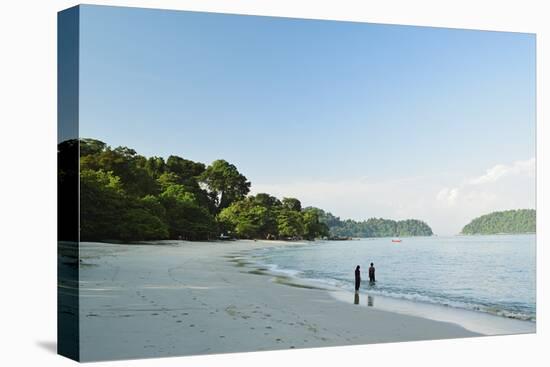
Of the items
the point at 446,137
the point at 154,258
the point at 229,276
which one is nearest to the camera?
the point at 154,258

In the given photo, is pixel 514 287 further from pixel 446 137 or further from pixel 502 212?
pixel 446 137

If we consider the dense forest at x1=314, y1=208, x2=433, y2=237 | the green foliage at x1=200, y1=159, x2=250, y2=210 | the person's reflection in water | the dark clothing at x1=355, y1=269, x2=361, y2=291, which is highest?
the green foliage at x1=200, y1=159, x2=250, y2=210

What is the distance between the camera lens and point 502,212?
50.3 feet

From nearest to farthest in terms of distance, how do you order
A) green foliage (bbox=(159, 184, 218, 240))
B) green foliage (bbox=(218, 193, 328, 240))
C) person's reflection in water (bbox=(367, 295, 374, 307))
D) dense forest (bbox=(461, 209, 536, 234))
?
1. green foliage (bbox=(159, 184, 218, 240))
2. green foliage (bbox=(218, 193, 328, 240))
3. person's reflection in water (bbox=(367, 295, 374, 307))
4. dense forest (bbox=(461, 209, 536, 234))

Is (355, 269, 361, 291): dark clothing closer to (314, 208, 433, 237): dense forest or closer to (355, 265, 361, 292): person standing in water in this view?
(355, 265, 361, 292): person standing in water

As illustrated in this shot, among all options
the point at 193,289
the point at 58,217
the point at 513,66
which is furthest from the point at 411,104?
the point at 58,217

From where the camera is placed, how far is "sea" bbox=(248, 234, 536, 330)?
14523 millimetres

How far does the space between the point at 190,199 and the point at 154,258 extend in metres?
1.26

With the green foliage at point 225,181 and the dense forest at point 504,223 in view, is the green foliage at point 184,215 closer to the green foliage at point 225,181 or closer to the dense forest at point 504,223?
the green foliage at point 225,181

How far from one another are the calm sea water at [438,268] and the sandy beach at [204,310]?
0.45m

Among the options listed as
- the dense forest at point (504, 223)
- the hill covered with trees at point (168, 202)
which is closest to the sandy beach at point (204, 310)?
the hill covered with trees at point (168, 202)

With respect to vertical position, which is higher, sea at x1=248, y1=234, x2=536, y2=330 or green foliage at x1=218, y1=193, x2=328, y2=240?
green foliage at x1=218, y1=193, x2=328, y2=240

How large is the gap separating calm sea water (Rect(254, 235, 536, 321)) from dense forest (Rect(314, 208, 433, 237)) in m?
0.15

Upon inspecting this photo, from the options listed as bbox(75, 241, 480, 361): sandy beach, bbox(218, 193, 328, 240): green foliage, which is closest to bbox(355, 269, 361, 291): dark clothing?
bbox(75, 241, 480, 361): sandy beach
